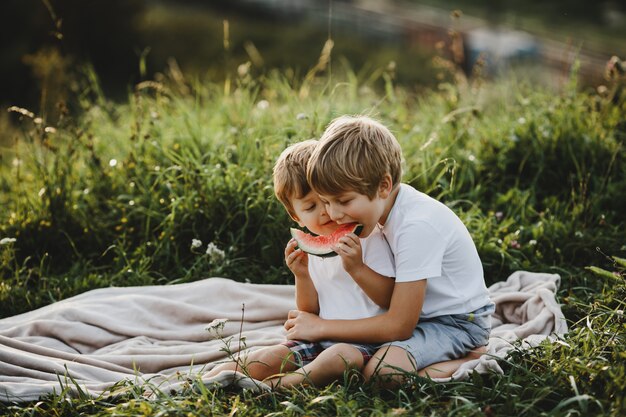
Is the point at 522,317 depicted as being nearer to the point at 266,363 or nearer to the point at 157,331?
the point at 266,363

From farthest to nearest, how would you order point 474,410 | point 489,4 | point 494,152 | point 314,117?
point 489,4 → point 494,152 → point 314,117 → point 474,410

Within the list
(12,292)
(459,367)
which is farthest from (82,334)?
(459,367)

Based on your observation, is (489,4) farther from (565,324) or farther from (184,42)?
(565,324)

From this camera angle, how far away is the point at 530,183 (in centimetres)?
526

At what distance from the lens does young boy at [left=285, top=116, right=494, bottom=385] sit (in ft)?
10.2

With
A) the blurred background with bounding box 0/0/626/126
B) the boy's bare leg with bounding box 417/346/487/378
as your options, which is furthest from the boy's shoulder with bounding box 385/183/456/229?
the blurred background with bounding box 0/0/626/126

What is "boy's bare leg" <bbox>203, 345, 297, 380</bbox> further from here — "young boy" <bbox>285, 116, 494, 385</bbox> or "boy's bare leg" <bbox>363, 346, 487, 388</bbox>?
"boy's bare leg" <bbox>363, 346, 487, 388</bbox>

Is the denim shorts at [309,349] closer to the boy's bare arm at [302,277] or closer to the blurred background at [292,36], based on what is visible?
the boy's bare arm at [302,277]

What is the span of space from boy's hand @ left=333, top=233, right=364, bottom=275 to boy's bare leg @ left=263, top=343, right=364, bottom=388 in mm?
387

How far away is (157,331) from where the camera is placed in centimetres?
410

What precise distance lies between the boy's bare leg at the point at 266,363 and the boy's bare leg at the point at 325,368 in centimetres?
11

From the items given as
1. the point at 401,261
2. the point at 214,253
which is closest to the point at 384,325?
the point at 401,261

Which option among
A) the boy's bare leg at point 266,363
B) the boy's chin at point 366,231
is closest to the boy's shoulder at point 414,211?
the boy's chin at point 366,231

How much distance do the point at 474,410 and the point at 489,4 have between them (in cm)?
2311
